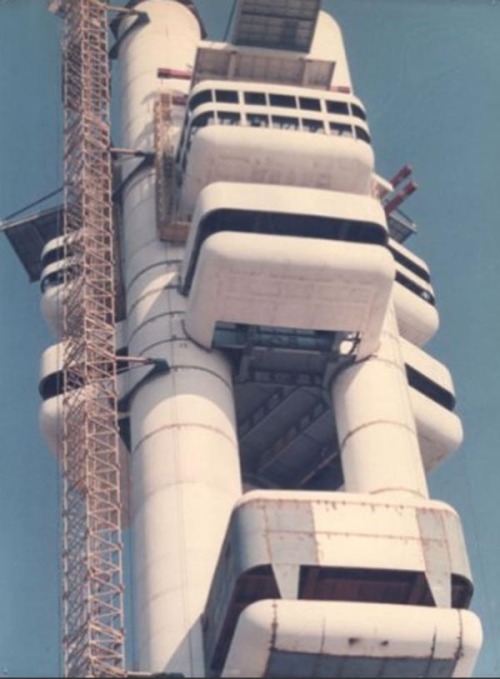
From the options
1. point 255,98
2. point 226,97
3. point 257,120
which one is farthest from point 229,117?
point 255,98

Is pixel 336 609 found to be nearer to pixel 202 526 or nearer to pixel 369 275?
pixel 202 526

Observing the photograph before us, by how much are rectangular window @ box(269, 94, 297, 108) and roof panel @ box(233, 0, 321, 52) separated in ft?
36.3

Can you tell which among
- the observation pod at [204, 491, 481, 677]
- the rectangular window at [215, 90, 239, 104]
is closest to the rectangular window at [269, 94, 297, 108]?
the rectangular window at [215, 90, 239, 104]

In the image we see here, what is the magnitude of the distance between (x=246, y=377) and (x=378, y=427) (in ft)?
27.4

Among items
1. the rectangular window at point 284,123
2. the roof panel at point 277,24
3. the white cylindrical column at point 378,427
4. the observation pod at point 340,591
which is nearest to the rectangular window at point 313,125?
the rectangular window at point 284,123

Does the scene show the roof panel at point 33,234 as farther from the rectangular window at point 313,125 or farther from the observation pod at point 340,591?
the observation pod at point 340,591

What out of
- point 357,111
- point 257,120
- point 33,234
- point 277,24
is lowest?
point 257,120

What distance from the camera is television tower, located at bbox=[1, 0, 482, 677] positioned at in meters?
66.3

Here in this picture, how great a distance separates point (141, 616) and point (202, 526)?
5170 mm

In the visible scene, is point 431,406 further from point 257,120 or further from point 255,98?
point 255,98

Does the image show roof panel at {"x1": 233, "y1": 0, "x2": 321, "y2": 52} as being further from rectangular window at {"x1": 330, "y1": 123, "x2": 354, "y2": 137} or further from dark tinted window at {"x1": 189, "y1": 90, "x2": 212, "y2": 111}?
rectangular window at {"x1": 330, "y1": 123, "x2": 354, "y2": 137}

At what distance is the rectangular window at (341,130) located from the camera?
3435 inches

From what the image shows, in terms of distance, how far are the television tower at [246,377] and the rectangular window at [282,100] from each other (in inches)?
9.4

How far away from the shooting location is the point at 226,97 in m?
88.1
